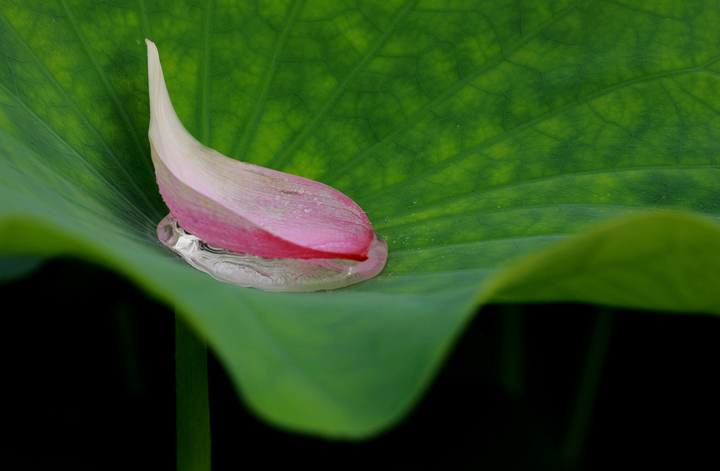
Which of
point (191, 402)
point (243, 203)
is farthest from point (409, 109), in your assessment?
point (191, 402)

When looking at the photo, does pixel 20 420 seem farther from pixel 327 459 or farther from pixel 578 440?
pixel 578 440

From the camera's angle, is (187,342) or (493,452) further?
(493,452)

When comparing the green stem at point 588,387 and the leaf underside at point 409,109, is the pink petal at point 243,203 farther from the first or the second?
the green stem at point 588,387

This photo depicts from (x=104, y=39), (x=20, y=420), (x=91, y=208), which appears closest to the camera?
(x=91, y=208)

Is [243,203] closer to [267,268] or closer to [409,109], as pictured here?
[267,268]

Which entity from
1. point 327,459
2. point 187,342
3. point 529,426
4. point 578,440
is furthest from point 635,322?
point 187,342

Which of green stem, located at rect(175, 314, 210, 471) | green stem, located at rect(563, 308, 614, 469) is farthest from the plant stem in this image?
green stem, located at rect(175, 314, 210, 471)
